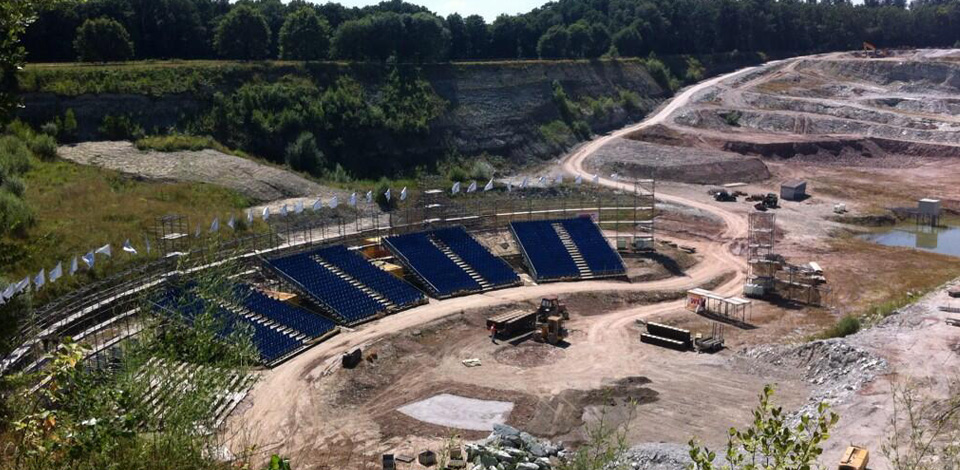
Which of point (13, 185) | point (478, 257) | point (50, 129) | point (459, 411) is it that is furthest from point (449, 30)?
point (459, 411)

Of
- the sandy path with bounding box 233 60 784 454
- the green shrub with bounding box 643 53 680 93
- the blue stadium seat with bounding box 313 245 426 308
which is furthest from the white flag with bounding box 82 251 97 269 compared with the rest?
the green shrub with bounding box 643 53 680 93

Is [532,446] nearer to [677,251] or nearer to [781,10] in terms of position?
[677,251]

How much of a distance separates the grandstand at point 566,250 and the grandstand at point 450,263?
2842 millimetres

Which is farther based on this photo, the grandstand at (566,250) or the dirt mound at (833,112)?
the dirt mound at (833,112)

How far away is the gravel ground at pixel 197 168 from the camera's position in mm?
69062

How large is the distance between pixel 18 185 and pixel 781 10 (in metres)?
174

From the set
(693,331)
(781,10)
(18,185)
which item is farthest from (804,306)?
(781,10)

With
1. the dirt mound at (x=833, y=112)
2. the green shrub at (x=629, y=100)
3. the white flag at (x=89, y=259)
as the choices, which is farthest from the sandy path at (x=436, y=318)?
the green shrub at (x=629, y=100)

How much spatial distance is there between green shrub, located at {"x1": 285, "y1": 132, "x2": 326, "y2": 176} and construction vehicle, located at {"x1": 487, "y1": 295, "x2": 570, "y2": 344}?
122 feet

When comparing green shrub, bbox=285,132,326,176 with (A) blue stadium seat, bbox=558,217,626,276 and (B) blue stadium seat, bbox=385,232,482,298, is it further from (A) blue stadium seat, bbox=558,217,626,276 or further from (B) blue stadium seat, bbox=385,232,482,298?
(A) blue stadium seat, bbox=558,217,626,276

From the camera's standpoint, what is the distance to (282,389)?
4181 centimetres

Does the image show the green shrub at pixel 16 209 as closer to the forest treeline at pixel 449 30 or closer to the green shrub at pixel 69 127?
the forest treeline at pixel 449 30

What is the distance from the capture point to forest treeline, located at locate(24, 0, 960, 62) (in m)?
101

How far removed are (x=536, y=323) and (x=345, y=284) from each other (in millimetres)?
12822
